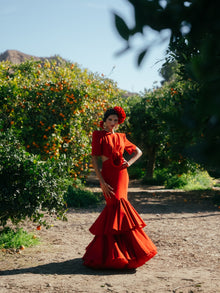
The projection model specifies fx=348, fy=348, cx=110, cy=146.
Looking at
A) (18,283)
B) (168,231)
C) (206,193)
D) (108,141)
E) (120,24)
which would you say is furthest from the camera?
(206,193)

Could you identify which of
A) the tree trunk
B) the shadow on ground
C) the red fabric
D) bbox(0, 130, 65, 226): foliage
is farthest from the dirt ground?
the tree trunk

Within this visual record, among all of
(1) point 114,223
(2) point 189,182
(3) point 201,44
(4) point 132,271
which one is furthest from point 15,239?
(2) point 189,182

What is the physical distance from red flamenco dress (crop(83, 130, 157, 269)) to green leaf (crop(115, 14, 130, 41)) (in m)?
3.21

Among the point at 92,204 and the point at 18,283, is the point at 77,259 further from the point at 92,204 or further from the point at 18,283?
the point at 92,204

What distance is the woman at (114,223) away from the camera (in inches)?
160

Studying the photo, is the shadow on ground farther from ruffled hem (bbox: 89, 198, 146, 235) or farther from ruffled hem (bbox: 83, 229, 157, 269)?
ruffled hem (bbox: 89, 198, 146, 235)

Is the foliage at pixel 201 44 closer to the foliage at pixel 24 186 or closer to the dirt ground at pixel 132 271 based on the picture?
the dirt ground at pixel 132 271

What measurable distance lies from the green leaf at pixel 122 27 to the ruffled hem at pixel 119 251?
329cm

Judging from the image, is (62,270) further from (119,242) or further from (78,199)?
(78,199)

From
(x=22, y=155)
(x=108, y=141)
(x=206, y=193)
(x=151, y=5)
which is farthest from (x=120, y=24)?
(x=206, y=193)

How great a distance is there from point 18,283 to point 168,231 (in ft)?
10.4

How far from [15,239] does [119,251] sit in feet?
5.80

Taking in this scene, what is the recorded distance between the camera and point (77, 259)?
15.0 feet

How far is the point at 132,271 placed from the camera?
13.3ft
